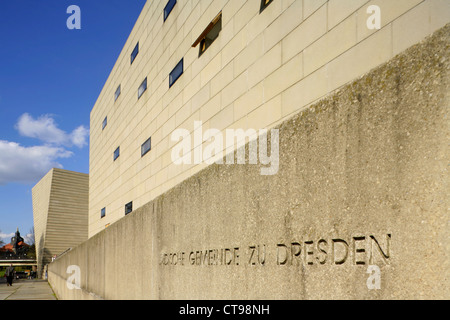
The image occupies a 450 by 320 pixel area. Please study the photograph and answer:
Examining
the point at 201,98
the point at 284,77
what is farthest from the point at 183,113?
the point at 284,77

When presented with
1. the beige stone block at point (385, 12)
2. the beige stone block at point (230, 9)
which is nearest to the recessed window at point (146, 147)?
the beige stone block at point (230, 9)

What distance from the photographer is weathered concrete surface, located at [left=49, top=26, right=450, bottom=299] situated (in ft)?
5.71

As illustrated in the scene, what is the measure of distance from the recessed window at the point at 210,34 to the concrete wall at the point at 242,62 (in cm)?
26

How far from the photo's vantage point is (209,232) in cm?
364

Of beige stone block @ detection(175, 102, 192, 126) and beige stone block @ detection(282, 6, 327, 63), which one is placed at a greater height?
beige stone block @ detection(282, 6, 327, 63)

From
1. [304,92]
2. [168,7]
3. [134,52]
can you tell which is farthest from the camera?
[134,52]

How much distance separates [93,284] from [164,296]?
5.18 metres

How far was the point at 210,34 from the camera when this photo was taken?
12758mm

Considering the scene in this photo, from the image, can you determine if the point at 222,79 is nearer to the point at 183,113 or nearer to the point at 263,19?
the point at 263,19

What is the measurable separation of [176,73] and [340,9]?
9.43m

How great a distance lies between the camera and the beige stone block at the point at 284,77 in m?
8.31

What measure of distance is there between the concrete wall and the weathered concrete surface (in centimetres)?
373

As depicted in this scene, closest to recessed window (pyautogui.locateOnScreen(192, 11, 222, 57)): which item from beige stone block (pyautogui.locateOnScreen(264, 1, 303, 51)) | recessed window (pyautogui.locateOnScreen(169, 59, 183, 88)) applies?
recessed window (pyautogui.locateOnScreen(169, 59, 183, 88))

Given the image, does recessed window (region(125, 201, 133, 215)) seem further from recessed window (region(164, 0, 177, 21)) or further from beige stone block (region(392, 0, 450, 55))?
beige stone block (region(392, 0, 450, 55))
